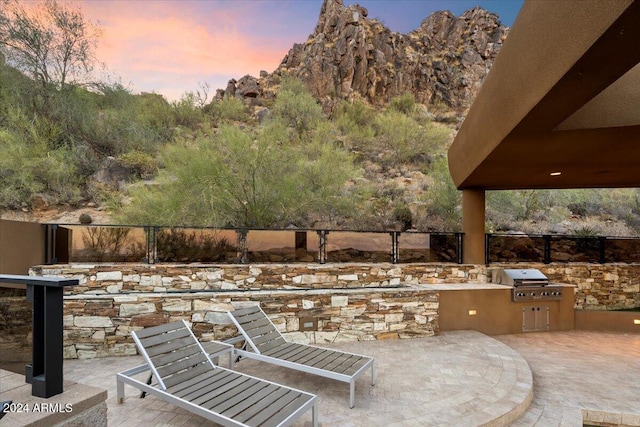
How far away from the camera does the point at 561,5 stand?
8.42 ft

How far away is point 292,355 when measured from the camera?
420cm

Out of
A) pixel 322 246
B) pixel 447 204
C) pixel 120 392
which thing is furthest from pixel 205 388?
pixel 447 204

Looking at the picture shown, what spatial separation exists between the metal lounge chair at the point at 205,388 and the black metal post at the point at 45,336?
49.2 inches

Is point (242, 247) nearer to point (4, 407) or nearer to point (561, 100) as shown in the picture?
point (4, 407)

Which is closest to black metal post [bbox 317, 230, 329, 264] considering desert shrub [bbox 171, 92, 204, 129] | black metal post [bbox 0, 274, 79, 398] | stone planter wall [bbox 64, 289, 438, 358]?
stone planter wall [bbox 64, 289, 438, 358]

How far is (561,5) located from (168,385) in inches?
184

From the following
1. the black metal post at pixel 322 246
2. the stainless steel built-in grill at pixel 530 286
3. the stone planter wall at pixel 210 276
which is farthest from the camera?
the black metal post at pixel 322 246

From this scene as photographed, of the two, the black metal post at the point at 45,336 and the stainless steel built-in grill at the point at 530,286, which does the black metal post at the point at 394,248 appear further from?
the black metal post at the point at 45,336

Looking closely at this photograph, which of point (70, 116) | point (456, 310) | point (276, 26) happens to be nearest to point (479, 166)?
point (456, 310)

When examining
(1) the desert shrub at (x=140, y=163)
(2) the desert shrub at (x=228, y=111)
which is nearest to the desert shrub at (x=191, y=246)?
(1) the desert shrub at (x=140, y=163)

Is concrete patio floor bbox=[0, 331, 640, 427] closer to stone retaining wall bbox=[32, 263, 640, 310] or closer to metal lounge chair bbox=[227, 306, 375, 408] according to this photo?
metal lounge chair bbox=[227, 306, 375, 408]

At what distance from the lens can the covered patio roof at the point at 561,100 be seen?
7.52ft

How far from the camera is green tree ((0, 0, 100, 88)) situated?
14.0 meters

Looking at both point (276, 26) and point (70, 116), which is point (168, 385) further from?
point (276, 26)
